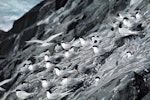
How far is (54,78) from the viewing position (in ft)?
51.7

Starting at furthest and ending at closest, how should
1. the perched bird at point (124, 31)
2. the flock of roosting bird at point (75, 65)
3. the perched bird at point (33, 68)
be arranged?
the perched bird at point (33, 68) → the perched bird at point (124, 31) → the flock of roosting bird at point (75, 65)

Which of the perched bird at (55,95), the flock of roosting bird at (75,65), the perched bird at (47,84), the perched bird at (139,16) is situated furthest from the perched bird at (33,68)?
the perched bird at (139,16)

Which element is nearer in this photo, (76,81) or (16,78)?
(76,81)

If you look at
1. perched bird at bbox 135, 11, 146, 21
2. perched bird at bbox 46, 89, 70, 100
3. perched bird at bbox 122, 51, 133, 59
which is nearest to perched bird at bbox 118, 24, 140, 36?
perched bird at bbox 135, 11, 146, 21

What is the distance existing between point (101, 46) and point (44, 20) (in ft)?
32.2

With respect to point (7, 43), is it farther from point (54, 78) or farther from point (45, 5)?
point (54, 78)

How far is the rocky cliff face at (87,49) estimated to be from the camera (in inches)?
432

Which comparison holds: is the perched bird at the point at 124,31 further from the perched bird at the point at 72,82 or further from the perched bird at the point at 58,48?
the perched bird at the point at 58,48

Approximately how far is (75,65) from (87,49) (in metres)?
1.41

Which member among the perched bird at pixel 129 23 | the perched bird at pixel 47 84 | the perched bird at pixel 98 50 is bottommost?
the perched bird at pixel 47 84

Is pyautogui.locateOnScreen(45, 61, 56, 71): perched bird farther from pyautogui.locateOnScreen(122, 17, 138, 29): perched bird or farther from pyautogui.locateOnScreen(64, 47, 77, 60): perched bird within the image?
pyautogui.locateOnScreen(122, 17, 138, 29): perched bird

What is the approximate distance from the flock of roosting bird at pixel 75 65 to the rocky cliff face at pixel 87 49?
50 mm

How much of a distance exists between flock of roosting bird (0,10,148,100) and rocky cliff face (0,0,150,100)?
0.05 m

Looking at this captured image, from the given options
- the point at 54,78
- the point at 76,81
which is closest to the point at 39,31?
the point at 54,78
